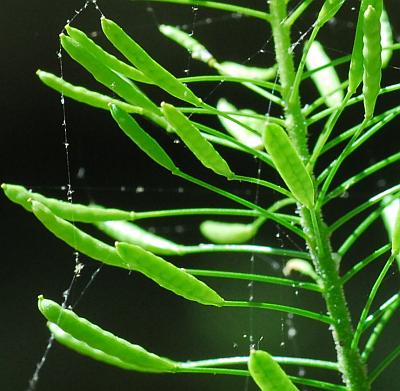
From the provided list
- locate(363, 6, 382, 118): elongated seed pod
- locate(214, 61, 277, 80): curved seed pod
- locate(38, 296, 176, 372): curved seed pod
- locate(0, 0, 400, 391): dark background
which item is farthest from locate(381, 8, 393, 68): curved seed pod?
locate(0, 0, 400, 391): dark background

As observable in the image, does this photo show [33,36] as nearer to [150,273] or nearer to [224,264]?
[224,264]

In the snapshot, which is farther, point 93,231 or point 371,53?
point 93,231

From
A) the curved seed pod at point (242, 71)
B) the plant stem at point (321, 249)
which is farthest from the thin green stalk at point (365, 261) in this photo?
the curved seed pod at point (242, 71)

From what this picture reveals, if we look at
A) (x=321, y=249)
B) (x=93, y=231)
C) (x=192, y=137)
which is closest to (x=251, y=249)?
(x=321, y=249)

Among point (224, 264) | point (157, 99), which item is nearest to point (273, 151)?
point (157, 99)

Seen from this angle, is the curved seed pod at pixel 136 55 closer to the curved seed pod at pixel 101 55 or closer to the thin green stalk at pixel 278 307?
the curved seed pod at pixel 101 55

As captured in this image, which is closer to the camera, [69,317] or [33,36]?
[69,317]

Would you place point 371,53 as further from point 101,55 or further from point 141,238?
point 141,238
